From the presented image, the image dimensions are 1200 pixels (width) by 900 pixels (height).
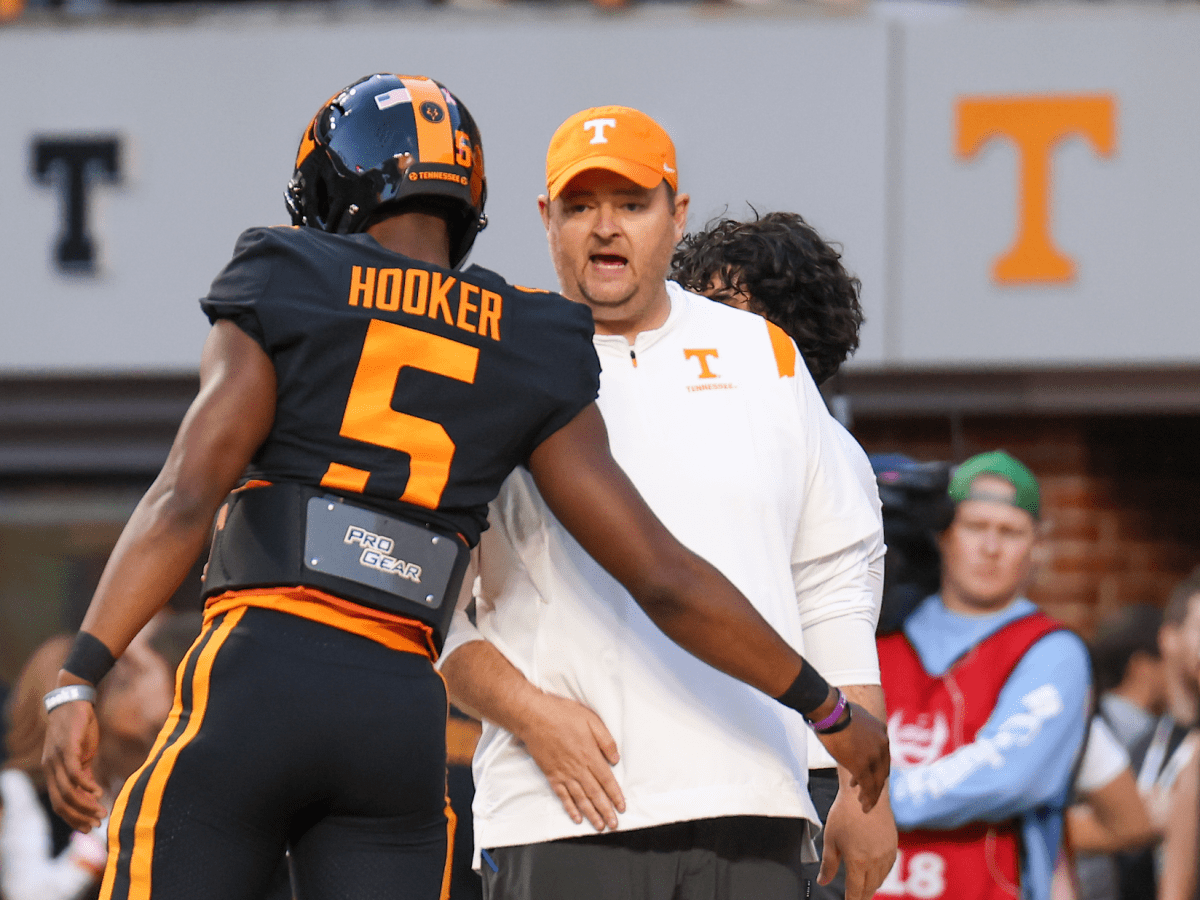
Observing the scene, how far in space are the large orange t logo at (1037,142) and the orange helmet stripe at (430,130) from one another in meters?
5.88

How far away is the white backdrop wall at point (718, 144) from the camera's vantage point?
26.6 feet

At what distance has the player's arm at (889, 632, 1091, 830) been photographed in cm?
434

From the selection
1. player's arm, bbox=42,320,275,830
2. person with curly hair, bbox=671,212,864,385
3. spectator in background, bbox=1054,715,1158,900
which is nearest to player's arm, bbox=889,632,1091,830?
spectator in background, bbox=1054,715,1158,900

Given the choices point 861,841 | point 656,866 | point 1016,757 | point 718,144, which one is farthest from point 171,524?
point 718,144

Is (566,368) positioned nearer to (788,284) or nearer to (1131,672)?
(788,284)

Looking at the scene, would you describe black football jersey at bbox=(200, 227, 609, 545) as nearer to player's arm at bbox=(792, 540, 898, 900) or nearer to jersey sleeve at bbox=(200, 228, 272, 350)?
jersey sleeve at bbox=(200, 228, 272, 350)

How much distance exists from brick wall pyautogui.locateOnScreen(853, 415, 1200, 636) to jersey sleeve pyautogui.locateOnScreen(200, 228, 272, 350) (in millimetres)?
6205

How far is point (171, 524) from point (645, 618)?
0.81 metres

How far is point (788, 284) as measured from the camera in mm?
3553

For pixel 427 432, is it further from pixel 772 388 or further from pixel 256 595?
pixel 772 388

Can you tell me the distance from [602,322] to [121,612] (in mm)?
1011

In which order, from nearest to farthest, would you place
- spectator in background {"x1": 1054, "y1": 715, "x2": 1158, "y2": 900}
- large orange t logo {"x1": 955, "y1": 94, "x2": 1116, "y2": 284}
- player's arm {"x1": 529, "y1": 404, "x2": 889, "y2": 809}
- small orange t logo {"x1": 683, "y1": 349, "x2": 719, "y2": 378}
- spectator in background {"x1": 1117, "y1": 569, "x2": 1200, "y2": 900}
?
player's arm {"x1": 529, "y1": 404, "x2": 889, "y2": 809} → small orange t logo {"x1": 683, "y1": 349, "x2": 719, "y2": 378} → spectator in background {"x1": 1054, "y1": 715, "x2": 1158, "y2": 900} → spectator in background {"x1": 1117, "y1": 569, "x2": 1200, "y2": 900} → large orange t logo {"x1": 955, "y1": 94, "x2": 1116, "y2": 284}

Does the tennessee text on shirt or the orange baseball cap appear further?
the orange baseball cap

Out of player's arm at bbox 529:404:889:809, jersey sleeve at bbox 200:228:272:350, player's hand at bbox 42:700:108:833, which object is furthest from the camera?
player's arm at bbox 529:404:889:809
